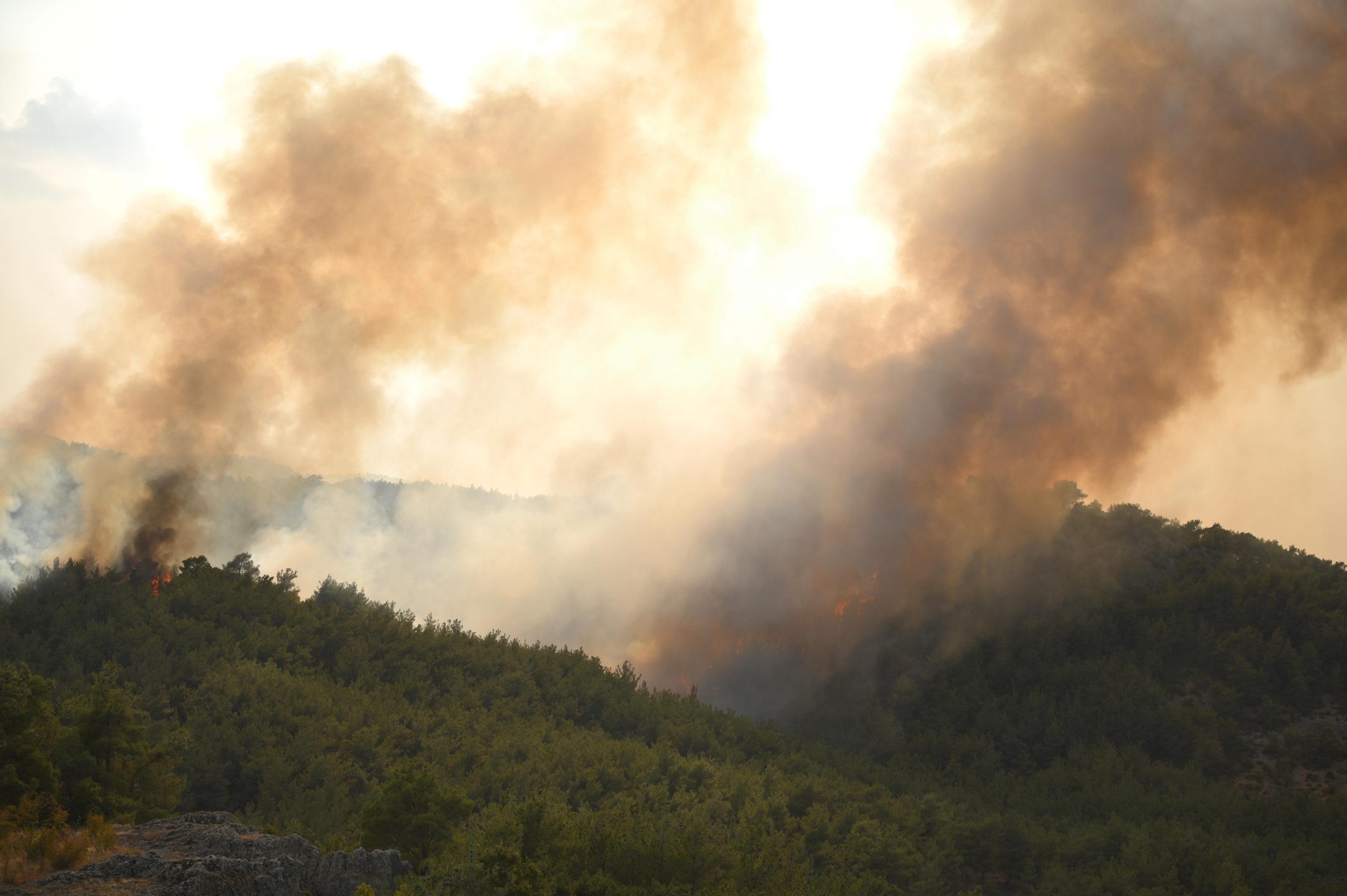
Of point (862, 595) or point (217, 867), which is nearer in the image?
point (217, 867)

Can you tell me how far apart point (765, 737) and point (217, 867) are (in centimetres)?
5812

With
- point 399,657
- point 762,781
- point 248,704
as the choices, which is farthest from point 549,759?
point 399,657

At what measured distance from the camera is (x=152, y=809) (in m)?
36.7

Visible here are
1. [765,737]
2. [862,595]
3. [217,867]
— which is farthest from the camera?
[862,595]

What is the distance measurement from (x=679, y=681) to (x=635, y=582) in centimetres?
1270

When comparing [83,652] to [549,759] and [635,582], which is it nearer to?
[549,759]

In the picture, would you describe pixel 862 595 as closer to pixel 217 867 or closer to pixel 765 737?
pixel 765 737

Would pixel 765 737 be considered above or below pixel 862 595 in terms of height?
below

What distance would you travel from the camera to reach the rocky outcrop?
74.8 ft

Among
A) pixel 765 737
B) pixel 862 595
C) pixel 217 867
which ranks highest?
pixel 862 595

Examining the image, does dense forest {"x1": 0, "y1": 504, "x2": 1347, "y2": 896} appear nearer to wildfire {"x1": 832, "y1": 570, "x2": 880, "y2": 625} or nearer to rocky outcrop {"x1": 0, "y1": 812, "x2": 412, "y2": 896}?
rocky outcrop {"x1": 0, "y1": 812, "x2": 412, "y2": 896}

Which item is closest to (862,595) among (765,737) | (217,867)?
(765,737)

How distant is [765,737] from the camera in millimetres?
77250

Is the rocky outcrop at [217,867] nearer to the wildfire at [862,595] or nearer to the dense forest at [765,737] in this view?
the dense forest at [765,737]
